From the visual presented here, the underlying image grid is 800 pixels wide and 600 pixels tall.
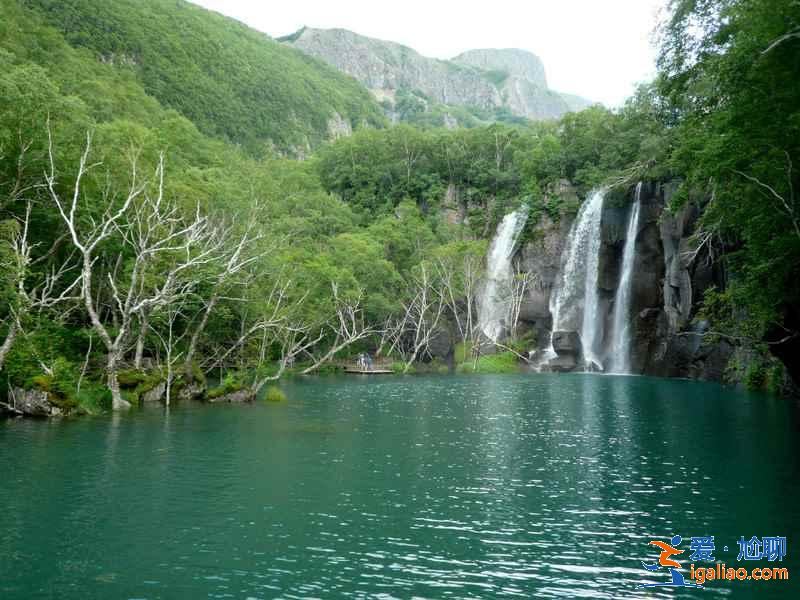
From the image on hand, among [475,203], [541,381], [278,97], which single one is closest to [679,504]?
[541,381]

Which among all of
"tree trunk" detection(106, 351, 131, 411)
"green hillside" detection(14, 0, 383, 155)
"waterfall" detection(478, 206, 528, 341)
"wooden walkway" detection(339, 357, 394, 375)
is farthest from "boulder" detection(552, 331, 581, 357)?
"green hillside" detection(14, 0, 383, 155)

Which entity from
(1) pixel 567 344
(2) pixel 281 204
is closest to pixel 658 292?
(1) pixel 567 344

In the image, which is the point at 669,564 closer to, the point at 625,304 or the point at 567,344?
the point at 625,304

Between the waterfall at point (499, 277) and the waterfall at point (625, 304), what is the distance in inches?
559

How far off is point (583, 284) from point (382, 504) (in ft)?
157

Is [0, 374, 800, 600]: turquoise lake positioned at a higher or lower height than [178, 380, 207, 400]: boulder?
lower

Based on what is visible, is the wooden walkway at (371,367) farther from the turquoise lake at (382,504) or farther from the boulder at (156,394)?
the turquoise lake at (382,504)

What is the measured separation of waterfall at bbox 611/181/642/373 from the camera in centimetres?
5212

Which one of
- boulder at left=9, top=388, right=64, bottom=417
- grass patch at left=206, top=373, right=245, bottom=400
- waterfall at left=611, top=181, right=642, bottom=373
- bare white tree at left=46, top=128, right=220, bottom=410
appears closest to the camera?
boulder at left=9, top=388, right=64, bottom=417

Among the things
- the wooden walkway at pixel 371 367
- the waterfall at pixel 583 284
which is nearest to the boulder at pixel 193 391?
the wooden walkway at pixel 371 367

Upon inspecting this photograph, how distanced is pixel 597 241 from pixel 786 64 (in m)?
41.3
